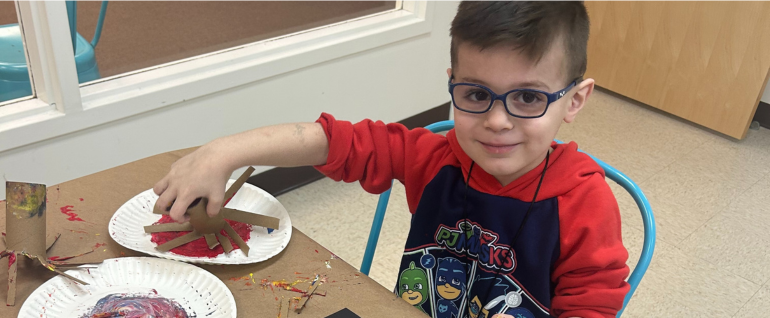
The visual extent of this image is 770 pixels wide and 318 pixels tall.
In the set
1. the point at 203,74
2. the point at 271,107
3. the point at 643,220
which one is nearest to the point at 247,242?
the point at 643,220

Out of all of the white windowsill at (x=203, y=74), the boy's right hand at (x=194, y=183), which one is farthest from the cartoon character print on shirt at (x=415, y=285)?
the white windowsill at (x=203, y=74)

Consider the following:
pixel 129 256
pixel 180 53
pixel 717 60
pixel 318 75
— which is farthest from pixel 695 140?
pixel 129 256

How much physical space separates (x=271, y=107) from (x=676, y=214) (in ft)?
4.80

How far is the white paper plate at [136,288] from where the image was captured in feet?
2.54

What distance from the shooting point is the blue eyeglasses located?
826 mm

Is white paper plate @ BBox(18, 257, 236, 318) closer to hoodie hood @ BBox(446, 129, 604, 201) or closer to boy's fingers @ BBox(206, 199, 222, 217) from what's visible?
boy's fingers @ BBox(206, 199, 222, 217)

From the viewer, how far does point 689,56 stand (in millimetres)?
2883

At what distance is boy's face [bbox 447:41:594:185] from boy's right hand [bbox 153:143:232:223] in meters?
0.33

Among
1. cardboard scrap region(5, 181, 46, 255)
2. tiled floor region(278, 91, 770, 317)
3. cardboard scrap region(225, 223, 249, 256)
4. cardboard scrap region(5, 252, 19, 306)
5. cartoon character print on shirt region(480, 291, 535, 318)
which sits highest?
cardboard scrap region(5, 181, 46, 255)

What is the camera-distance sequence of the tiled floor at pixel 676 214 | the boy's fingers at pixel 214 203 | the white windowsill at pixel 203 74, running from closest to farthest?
the boy's fingers at pixel 214 203 < the white windowsill at pixel 203 74 < the tiled floor at pixel 676 214

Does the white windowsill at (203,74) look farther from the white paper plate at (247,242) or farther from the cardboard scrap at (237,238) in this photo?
the cardboard scrap at (237,238)

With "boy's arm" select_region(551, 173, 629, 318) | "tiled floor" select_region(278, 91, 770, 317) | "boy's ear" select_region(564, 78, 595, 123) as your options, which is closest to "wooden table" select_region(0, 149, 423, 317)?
"boy's arm" select_region(551, 173, 629, 318)

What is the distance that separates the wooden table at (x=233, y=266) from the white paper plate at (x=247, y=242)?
1 centimetres

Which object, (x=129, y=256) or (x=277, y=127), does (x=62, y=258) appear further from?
(x=277, y=127)
